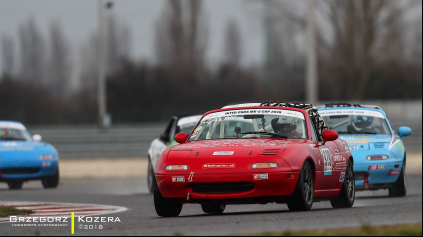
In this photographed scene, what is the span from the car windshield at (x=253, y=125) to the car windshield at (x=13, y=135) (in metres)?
9.58

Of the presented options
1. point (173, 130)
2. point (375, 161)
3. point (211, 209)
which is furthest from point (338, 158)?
point (173, 130)

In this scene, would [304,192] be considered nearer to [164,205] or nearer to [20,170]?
[164,205]

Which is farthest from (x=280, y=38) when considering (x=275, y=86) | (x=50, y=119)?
(x=50, y=119)

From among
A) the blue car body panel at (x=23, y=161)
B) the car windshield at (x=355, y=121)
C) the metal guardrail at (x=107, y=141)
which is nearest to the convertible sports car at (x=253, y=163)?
the car windshield at (x=355, y=121)

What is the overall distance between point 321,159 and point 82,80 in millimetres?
57428

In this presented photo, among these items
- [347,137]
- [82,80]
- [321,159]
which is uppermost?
[321,159]

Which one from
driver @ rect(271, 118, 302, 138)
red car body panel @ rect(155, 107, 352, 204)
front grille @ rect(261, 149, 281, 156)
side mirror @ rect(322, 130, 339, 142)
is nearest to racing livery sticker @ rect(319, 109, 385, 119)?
side mirror @ rect(322, 130, 339, 142)

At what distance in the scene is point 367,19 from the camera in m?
44.4

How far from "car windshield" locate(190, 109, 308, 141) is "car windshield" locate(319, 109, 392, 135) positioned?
13.3 feet

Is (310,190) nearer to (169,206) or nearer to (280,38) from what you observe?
(169,206)

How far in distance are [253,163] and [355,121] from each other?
5824mm

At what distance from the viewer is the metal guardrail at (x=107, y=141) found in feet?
117

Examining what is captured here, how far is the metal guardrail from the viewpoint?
3556 cm

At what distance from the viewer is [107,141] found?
119 feet
